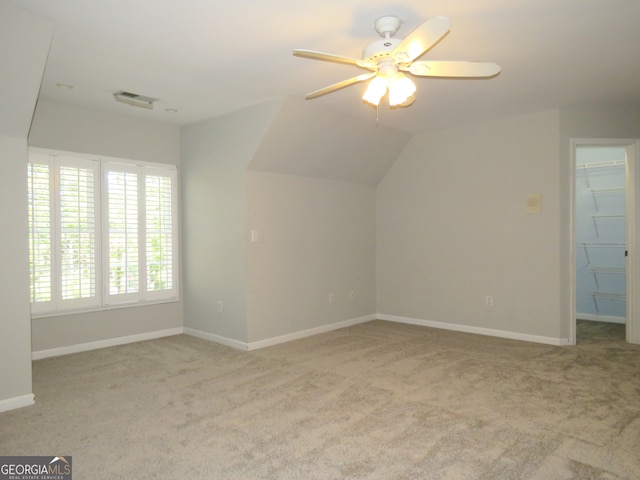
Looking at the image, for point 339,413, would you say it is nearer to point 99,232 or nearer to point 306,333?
point 306,333

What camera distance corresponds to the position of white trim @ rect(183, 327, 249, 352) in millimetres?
4595

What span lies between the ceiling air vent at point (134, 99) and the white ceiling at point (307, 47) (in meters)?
0.10

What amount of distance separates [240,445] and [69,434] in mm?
1090

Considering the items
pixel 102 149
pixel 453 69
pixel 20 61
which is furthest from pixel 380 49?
pixel 102 149

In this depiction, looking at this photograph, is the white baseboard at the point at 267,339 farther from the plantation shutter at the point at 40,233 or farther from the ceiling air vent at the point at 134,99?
the ceiling air vent at the point at 134,99

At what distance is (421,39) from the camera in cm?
217

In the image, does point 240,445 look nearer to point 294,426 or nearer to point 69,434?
point 294,426

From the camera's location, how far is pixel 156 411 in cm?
302

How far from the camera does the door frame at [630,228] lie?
4.63 metres

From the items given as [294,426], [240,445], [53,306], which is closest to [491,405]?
[294,426]

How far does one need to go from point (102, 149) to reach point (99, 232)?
0.89 meters

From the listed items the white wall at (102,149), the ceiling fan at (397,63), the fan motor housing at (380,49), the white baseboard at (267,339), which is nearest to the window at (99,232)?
the white wall at (102,149)

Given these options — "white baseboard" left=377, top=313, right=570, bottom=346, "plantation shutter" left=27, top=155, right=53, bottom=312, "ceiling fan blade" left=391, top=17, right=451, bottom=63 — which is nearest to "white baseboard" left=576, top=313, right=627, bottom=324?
"white baseboard" left=377, top=313, right=570, bottom=346

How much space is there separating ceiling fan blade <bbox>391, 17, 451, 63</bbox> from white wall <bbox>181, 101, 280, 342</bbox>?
6.57ft
